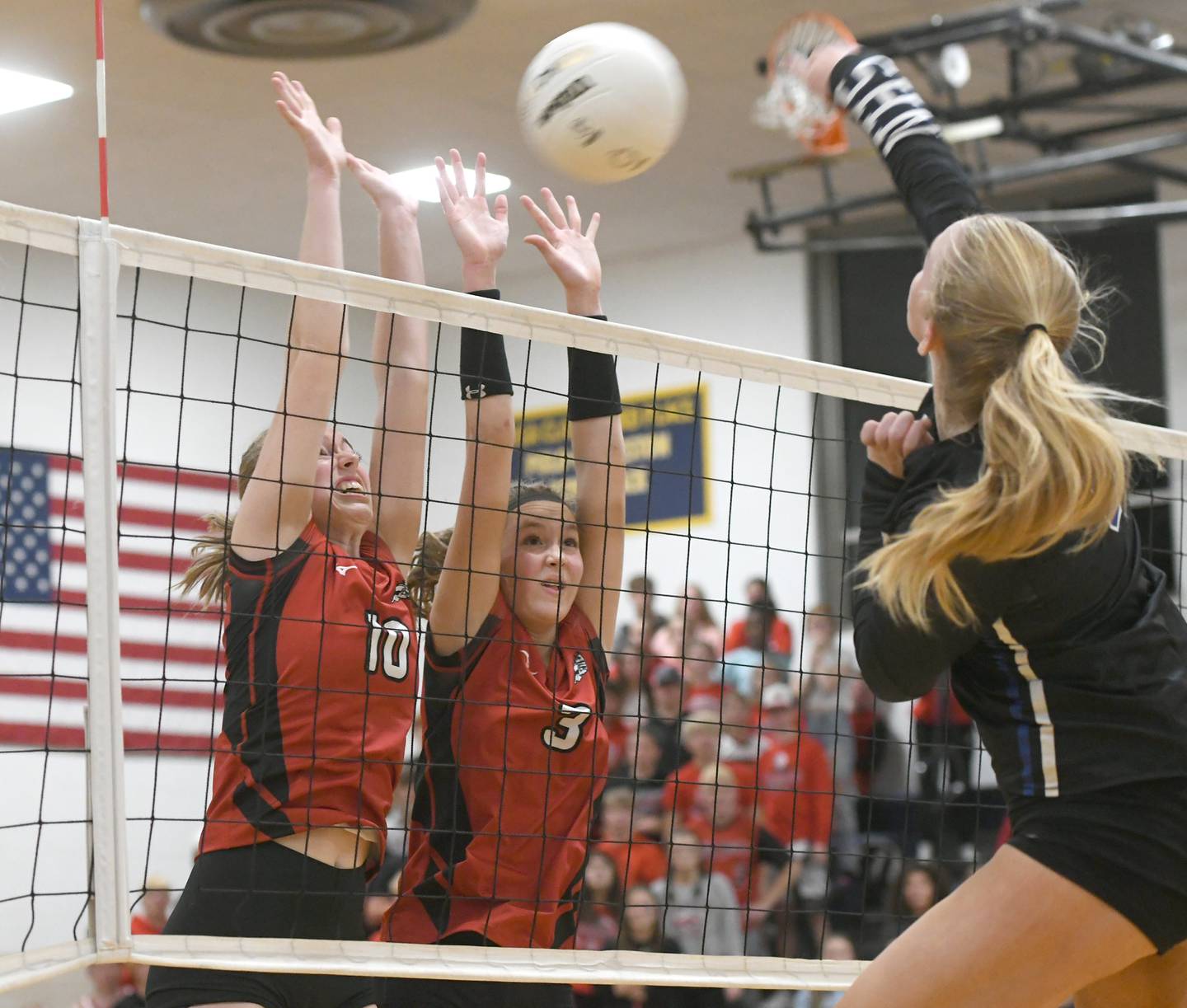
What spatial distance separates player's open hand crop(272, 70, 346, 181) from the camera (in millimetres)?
3076

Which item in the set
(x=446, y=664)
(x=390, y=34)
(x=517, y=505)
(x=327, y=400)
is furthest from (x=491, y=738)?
(x=390, y=34)

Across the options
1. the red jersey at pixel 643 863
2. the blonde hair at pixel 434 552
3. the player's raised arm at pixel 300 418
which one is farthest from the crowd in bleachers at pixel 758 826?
the player's raised arm at pixel 300 418

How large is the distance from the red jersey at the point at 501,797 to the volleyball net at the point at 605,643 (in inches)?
2.8

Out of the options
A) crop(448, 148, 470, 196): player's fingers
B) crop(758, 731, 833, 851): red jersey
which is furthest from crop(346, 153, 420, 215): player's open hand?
crop(758, 731, 833, 851): red jersey

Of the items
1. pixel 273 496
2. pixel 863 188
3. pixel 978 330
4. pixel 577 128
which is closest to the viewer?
pixel 978 330

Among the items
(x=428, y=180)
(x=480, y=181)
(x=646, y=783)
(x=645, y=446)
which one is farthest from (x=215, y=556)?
(x=645, y=446)

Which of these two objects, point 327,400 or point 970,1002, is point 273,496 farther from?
point 970,1002

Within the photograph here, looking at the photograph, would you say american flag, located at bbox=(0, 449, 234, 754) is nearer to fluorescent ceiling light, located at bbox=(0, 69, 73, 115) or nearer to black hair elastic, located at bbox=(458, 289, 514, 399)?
fluorescent ceiling light, located at bbox=(0, 69, 73, 115)

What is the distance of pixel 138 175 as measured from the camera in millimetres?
10367

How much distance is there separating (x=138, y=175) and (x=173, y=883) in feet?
16.0

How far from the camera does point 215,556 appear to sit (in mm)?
3100

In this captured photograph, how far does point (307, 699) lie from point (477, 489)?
1.81ft

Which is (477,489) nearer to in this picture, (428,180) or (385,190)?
(385,190)

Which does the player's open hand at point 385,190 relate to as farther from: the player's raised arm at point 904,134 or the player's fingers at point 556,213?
the player's raised arm at point 904,134
